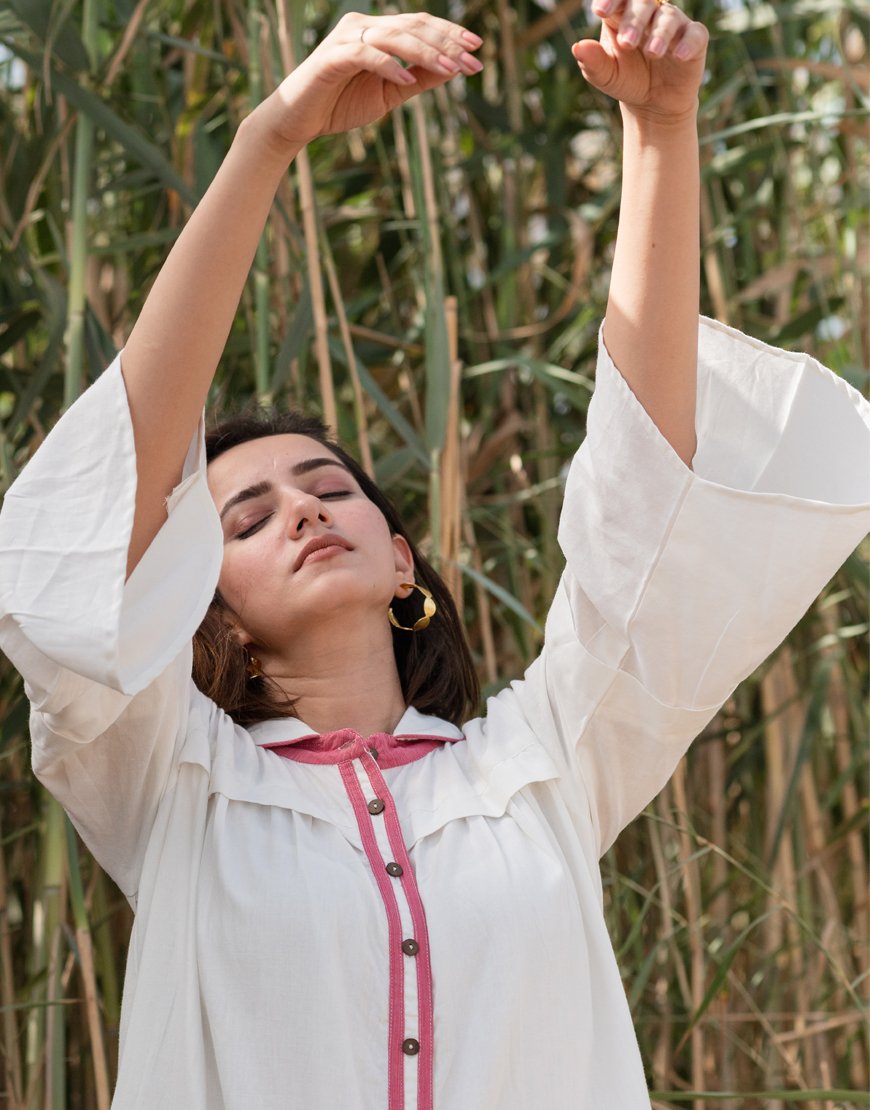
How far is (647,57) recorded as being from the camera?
32.3 inches

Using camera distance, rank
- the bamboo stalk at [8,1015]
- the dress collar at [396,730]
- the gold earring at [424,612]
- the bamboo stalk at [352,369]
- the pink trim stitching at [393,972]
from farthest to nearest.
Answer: the bamboo stalk at [352,369], the bamboo stalk at [8,1015], the gold earring at [424,612], the dress collar at [396,730], the pink trim stitching at [393,972]

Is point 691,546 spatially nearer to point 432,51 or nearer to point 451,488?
point 432,51

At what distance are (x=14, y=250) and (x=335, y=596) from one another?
49cm

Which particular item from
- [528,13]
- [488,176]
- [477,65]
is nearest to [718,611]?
[477,65]

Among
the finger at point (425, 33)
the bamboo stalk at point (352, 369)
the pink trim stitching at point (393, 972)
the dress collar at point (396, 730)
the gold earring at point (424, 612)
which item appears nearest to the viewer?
the finger at point (425, 33)

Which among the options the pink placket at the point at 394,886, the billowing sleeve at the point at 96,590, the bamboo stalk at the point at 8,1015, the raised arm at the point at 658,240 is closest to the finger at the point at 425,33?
the raised arm at the point at 658,240

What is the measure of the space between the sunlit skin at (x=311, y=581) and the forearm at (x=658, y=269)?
0.24m

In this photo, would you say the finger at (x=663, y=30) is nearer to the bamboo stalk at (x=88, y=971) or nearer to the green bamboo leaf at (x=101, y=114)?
A: the green bamboo leaf at (x=101, y=114)

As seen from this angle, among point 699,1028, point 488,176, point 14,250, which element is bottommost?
point 699,1028

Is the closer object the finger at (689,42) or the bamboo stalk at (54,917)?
the finger at (689,42)

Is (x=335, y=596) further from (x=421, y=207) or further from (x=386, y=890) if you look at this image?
(x=421, y=207)

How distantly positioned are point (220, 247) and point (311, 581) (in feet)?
0.87

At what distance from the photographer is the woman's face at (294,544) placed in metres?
1.01

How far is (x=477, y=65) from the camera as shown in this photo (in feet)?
2.43
